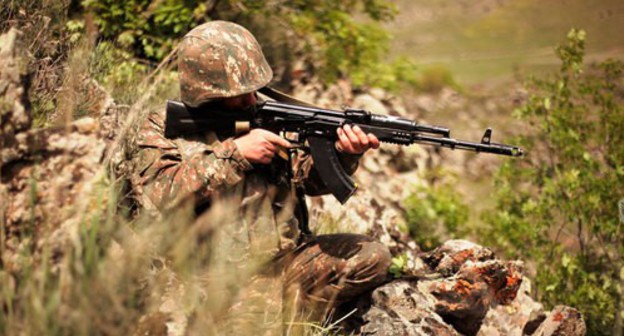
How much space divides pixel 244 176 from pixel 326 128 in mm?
659

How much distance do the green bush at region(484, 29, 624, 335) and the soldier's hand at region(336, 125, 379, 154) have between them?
12.4 ft

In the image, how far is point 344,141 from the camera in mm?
4234

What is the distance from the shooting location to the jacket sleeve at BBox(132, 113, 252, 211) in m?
3.93

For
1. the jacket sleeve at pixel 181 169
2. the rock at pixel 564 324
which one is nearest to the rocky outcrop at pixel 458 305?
the rock at pixel 564 324

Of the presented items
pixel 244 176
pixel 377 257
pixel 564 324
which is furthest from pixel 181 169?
pixel 564 324

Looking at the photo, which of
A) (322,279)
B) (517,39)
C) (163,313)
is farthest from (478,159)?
(517,39)

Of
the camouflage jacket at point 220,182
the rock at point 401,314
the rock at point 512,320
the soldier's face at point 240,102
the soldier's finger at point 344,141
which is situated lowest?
the rock at point 512,320

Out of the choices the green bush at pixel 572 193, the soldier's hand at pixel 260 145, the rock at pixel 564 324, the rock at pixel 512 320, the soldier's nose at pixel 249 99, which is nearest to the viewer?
the soldier's hand at pixel 260 145

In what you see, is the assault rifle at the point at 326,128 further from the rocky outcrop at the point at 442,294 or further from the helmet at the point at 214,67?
the rocky outcrop at the point at 442,294

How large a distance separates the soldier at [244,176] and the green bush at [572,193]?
3622 mm

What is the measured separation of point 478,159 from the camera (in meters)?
18.8

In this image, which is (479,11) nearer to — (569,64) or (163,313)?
(569,64)

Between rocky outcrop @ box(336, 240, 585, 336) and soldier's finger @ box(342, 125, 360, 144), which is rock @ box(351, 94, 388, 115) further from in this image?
soldier's finger @ box(342, 125, 360, 144)

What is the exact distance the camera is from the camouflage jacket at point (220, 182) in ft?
12.9
